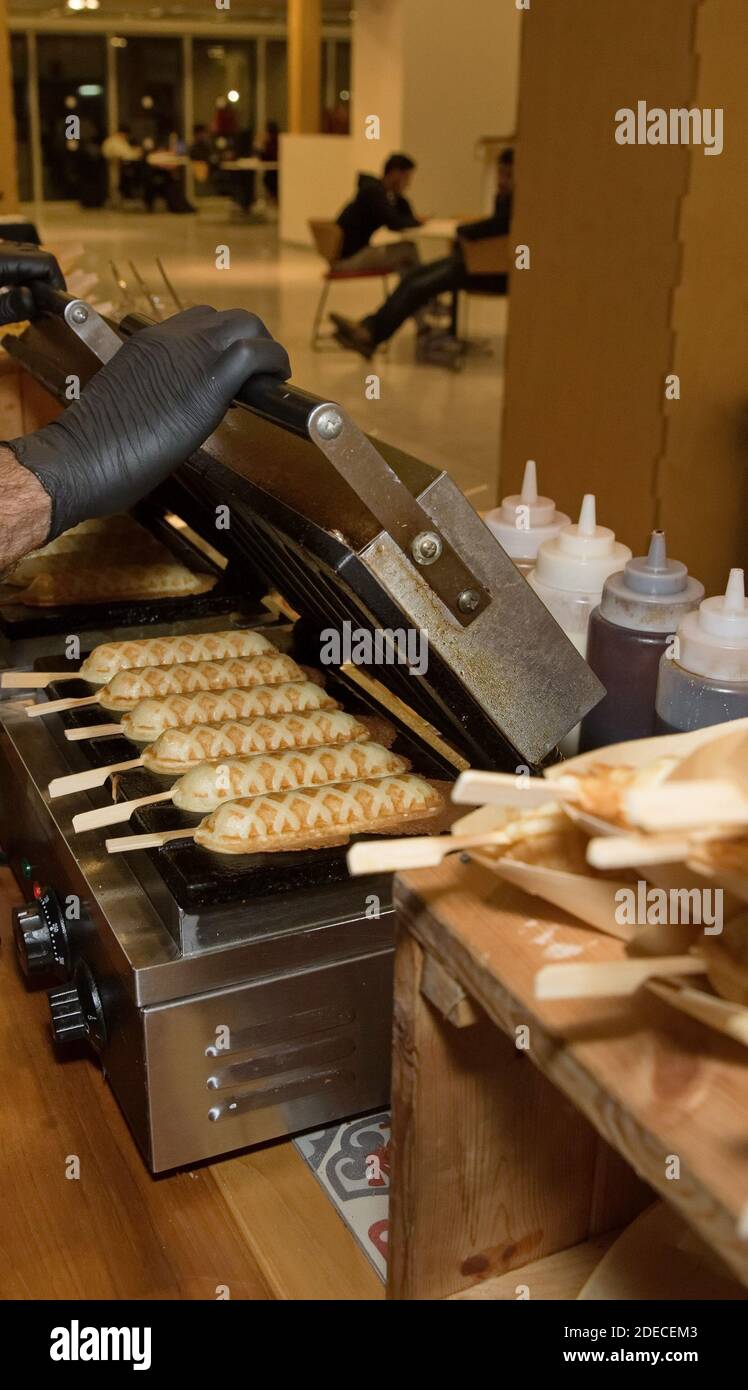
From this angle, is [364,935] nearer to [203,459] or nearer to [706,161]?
[203,459]

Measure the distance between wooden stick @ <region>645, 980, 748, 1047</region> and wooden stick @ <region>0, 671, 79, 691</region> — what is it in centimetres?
133

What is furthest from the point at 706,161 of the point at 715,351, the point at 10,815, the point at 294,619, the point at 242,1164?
the point at 242,1164

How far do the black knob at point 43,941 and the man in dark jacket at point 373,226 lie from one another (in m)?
9.23

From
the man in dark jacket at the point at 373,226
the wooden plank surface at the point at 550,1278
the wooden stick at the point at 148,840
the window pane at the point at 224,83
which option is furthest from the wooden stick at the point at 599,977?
the window pane at the point at 224,83

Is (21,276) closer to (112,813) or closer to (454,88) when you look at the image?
(112,813)

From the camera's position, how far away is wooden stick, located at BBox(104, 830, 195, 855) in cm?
133

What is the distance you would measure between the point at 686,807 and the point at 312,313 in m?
11.2

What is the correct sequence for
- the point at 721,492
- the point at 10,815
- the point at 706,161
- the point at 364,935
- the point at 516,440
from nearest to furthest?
1. the point at 364,935
2. the point at 10,815
3. the point at 706,161
4. the point at 721,492
5. the point at 516,440

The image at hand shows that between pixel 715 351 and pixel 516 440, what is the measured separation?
2.89 ft

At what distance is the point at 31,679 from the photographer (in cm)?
185

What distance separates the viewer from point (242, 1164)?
1.32 metres

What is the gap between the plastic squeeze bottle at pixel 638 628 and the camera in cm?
132

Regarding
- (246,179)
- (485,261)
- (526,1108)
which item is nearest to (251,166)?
(246,179)
